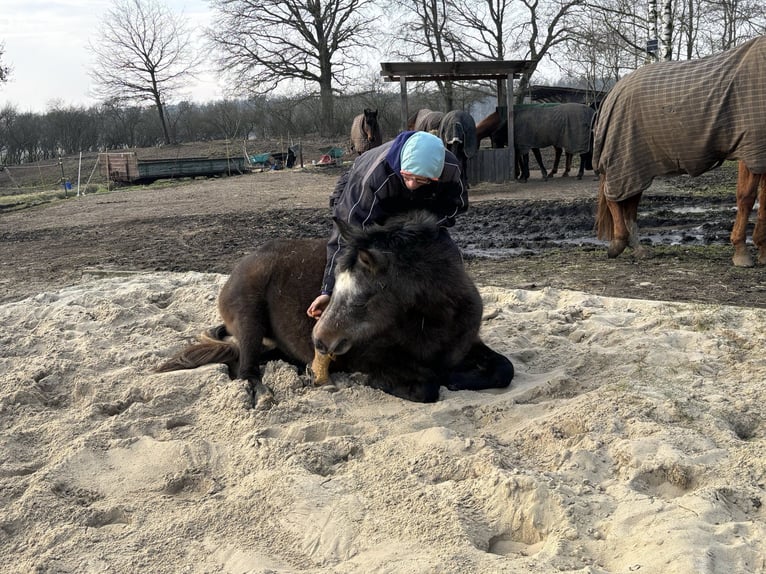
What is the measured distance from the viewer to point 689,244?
773cm

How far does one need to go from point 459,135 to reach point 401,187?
11.3 metres

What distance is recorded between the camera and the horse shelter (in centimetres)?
1572

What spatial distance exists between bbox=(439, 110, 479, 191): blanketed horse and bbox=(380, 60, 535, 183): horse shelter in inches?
46.2

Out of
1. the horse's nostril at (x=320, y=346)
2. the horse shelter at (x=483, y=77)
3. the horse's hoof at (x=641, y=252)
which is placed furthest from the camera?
the horse shelter at (x=483, y=77)

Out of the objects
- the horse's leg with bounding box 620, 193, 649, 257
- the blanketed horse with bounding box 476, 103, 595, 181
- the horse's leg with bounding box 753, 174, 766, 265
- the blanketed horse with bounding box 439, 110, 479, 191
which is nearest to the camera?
the horse's leg with bounding box 753, 174, 766, 265

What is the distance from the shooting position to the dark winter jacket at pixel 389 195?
12.6 ft

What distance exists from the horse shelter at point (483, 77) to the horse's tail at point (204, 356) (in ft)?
40.7

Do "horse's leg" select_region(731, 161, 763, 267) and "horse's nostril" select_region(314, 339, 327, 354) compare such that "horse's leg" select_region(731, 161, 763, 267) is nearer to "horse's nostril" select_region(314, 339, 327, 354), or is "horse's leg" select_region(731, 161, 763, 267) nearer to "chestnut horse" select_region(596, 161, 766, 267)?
"chestnut horse" select_region(596, 161, 766, 267)

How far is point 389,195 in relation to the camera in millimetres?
3873

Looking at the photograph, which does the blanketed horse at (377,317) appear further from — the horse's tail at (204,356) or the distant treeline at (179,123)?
the distant treeline at (179,123)

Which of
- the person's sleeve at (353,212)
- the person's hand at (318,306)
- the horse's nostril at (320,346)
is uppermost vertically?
the person's sleeve at (353,212)

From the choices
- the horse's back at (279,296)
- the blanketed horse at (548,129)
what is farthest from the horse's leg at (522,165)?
the horse's back at (279,296)

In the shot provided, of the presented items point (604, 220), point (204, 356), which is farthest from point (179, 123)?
point (204, 356)

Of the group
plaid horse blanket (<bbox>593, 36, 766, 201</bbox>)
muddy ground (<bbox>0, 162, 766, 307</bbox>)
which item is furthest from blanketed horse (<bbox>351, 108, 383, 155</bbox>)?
plaid horse blanket (<bbox>593, 36, 766, 201</bbox>)
